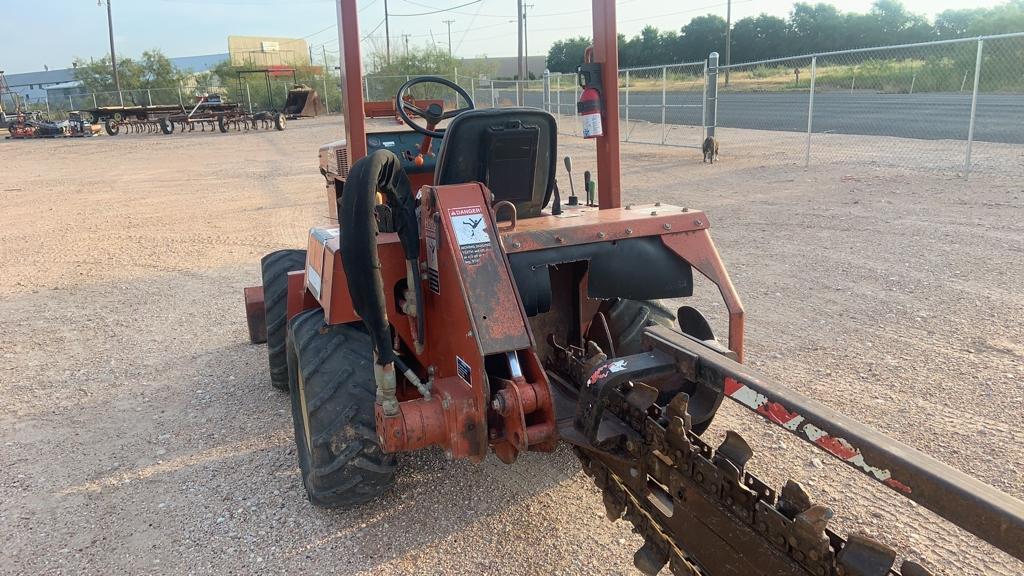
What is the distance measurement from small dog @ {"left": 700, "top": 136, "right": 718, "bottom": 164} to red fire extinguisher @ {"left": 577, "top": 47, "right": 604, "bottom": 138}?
12.3m

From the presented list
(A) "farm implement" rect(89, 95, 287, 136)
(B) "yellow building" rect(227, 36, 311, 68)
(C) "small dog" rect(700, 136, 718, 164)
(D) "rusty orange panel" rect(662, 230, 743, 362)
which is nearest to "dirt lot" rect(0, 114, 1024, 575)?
(D) "rusty orange panel" rect(662, 230, 743, 362)

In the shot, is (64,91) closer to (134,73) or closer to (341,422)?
(134,73)

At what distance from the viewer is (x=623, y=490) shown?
247 cm

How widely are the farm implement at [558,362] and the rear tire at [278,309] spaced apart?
95cm

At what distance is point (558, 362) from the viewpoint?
3.35 m

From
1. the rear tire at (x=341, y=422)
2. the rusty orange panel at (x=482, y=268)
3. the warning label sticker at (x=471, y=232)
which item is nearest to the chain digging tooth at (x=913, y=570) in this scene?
the rusty orange panel at (x=482, y=268)

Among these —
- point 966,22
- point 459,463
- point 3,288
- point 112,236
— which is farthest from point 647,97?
point 459,463

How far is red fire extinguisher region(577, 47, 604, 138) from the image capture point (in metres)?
3.43

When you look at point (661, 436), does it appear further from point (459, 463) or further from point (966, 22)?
point (966, 22)

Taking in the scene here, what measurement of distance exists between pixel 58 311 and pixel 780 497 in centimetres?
675

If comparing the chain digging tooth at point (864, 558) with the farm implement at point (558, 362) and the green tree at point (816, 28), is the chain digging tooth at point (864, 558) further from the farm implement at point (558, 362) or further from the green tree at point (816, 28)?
the green tree at point (816, 28)

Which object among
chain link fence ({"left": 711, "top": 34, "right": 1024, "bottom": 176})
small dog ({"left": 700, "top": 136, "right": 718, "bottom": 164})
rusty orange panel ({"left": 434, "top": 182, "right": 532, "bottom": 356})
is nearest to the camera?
rusty orange panel ({"left": 434, "top": 182, "right": 532, "bottom": 356})

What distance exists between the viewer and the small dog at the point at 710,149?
49.3ft

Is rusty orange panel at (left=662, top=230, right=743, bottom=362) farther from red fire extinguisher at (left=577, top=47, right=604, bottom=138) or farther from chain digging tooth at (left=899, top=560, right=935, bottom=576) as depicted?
chain digging tooth at (left=899, top=560, right=935, bottom=576)
